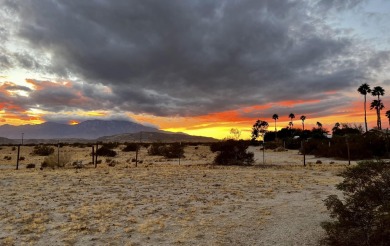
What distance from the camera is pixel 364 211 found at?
728 centimetres

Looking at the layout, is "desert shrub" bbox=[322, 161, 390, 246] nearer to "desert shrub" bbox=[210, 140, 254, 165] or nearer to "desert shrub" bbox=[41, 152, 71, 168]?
"desert shrub" bbox=[210, 140, 254, 165]

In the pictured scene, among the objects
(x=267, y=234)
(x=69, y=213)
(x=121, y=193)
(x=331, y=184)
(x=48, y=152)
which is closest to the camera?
(x=267, y=234)

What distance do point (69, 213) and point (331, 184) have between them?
12.0m

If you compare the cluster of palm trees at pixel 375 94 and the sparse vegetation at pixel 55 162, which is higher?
the cluster of palm trees at pixel 375 94

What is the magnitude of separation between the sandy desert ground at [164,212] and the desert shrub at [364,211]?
862mm

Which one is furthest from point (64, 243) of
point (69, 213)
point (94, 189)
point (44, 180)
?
point (44, 180)

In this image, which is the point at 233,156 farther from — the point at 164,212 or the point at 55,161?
the point at 164,212

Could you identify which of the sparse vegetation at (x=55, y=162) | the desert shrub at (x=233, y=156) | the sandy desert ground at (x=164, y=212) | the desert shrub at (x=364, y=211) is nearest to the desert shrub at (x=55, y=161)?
the sparse vegetation at (x=55, y=162)

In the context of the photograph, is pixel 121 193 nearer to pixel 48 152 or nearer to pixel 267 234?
pixel 267 234

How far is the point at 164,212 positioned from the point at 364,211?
5.97m

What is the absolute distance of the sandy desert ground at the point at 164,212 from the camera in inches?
329

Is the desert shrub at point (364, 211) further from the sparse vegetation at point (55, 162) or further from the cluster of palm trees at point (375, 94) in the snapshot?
the cluster of palm trees at point (375, 94)

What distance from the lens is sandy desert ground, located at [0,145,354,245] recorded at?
8367mm

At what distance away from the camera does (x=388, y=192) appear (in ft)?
23.7
